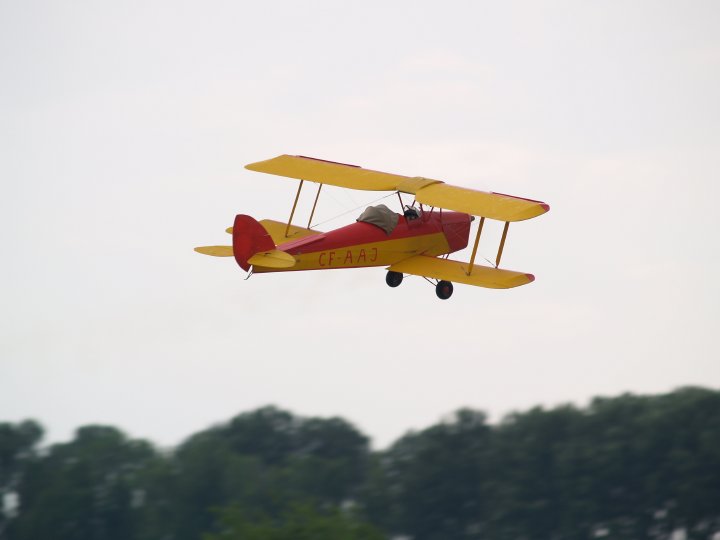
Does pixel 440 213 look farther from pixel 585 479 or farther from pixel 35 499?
pixel 35 499

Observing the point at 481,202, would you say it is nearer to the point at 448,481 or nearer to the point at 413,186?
the point at 413,186

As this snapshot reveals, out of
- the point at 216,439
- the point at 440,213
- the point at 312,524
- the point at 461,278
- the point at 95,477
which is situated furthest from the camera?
the point at 216,439

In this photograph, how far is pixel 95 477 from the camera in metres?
80.1

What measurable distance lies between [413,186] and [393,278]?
6.08 ft

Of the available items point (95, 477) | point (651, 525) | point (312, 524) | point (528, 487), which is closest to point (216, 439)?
point (95, 477)

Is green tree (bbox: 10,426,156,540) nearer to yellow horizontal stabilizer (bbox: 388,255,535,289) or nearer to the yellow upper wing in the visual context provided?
the yellow upper wing

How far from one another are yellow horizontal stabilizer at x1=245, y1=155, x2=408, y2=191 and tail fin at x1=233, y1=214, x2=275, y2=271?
3580 mm

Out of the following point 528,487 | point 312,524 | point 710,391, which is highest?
point 710,391

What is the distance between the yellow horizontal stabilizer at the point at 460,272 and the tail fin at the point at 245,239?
3072 millimetres

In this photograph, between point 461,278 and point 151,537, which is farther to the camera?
point 151,537

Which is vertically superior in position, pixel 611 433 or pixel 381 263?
pixel 611 433

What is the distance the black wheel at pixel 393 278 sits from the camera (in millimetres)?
26016

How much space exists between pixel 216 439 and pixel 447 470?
16.3 m

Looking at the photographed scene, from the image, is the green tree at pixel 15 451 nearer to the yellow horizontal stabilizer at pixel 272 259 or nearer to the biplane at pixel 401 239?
the biplane at pixel 401 239
